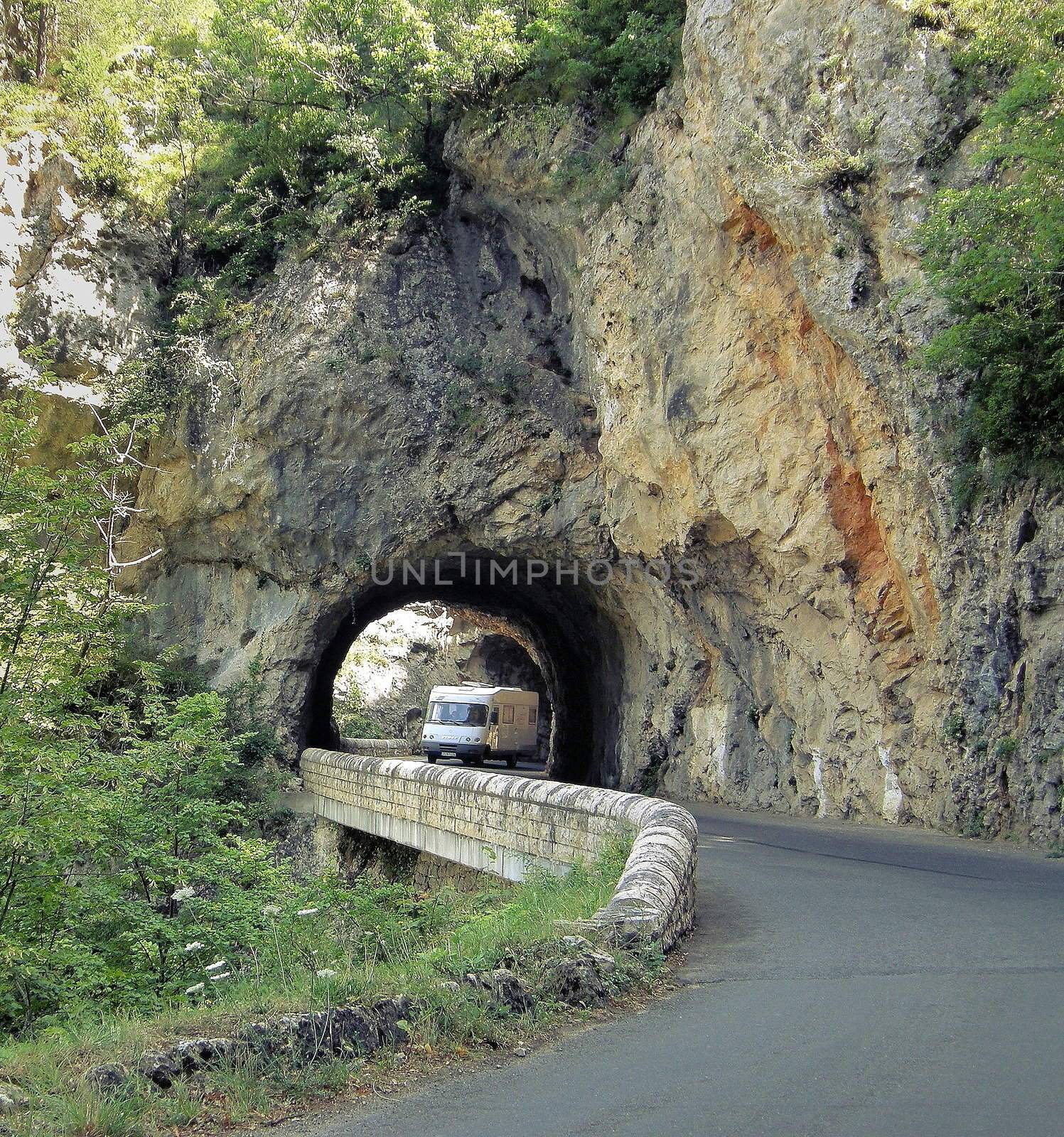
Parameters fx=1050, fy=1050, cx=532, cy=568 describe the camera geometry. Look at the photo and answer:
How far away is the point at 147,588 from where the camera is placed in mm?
26922

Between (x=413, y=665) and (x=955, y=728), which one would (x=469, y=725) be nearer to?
(x=955, y=728)

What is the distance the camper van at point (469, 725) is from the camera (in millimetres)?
26844

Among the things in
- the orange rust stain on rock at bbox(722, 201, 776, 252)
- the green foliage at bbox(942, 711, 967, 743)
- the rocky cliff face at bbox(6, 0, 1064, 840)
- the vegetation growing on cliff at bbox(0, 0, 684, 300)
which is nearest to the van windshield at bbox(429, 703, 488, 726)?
the rocky cliff face at bbox(6, 0, 1064, 840)

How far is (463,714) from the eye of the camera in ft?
88.8

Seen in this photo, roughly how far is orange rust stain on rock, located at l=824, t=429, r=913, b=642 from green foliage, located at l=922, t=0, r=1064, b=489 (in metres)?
2.80

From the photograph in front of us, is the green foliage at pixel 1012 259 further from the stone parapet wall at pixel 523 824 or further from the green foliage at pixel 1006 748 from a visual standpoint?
the stone parapet wall at pixel 523 824

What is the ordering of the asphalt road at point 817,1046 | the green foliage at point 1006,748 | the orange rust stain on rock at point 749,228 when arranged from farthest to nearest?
1. the orange rust stain on rock at point 749,228
2. the green foliage at point 1006,748
3. the asphalt road at point 817,1046

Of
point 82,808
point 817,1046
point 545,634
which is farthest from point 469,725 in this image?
point 817,1046

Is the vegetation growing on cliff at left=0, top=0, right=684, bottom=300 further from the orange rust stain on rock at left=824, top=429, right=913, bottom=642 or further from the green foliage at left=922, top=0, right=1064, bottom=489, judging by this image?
the green foliage at left=922, top=0, right=1064, bottom=489

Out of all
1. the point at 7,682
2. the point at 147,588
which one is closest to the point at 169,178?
the point at 147,588

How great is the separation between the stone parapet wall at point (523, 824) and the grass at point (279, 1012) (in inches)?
17.5

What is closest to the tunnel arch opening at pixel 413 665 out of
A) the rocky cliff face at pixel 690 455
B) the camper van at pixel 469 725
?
the rocky cliff face at pixel 690 455

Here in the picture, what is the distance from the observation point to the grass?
3654 mm

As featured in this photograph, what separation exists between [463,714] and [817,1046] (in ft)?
74.8
